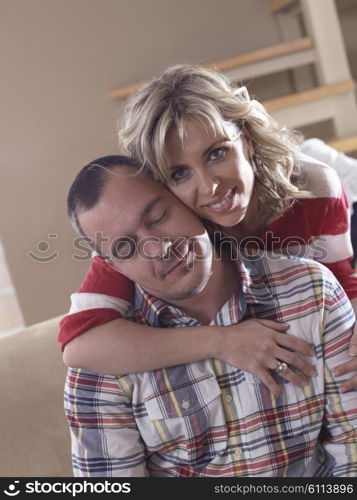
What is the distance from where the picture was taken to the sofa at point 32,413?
144 cm

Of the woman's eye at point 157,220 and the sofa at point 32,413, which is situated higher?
the woman's eye at point 157,220

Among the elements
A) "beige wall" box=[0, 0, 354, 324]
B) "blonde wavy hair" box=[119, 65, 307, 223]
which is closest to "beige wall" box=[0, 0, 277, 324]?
"beige wall" box=[0, 0, 354, 324]

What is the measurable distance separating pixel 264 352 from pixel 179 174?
344mm

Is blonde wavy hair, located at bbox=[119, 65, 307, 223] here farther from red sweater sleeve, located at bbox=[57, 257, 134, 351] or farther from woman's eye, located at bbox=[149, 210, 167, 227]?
red sweater sleeve, located at bbox=[57, 257, 134, 351]

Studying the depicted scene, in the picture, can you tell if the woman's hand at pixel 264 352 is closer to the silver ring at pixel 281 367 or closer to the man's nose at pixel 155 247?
the silver ring at pixel 281 367

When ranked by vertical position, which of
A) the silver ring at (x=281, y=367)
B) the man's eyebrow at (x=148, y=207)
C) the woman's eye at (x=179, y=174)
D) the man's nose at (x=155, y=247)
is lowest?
the silver ring at (x=281, y=367)

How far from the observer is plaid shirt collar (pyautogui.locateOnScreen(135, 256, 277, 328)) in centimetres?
121

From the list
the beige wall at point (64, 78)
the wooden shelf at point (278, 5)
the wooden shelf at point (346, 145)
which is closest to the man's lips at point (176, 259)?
the wooden shelf at point (346, 145)

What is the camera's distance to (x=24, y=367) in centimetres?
147

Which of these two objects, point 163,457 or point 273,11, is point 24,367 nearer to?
point 163,457

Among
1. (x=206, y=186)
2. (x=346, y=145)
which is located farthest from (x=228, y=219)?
(x=346, y=145)

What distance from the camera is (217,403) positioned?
3.87 ft

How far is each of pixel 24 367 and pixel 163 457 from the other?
418 millimetres

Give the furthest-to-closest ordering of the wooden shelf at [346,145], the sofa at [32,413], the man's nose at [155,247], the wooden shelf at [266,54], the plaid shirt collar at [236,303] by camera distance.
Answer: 1. the wooden shelf at [266,54]
2. the wooden shelf at [346,145]
3. the sofa at [32,413]
4. the plaid shirt collar at [236,303]
5. the man's nose at [155,247]
